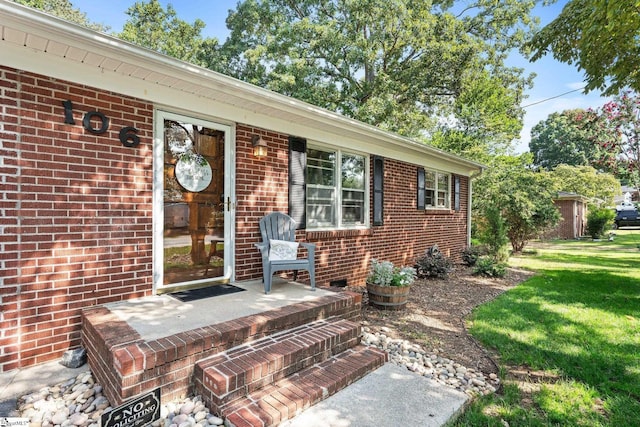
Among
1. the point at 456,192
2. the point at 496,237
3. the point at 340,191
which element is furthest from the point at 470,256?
the point at 340,191

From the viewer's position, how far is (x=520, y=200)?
9.87 m

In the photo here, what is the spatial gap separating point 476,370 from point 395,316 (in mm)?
1502

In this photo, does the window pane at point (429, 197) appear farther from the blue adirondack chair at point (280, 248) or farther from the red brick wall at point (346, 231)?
the blue adirondack chair at point (280, 248)

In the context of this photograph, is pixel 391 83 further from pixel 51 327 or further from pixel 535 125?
pixel 535 125

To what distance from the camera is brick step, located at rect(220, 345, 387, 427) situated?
6.36ft

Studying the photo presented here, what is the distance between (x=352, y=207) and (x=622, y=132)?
11.5 m

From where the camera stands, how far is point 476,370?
2.93 metres

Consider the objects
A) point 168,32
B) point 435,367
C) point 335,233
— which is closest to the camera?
point 435,367

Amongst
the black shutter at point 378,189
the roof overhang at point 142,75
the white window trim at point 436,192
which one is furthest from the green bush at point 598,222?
the roof overhang at point 142,75

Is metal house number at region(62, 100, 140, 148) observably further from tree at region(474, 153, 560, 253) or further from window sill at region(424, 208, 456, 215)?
tree at region(474, 153, 560, 253)

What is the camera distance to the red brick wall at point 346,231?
4.10 m

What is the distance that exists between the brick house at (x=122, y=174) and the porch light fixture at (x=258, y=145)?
0.13 ft

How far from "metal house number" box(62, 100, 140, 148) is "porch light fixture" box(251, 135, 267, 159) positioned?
136 cm

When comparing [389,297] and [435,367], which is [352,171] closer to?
[389,297]
